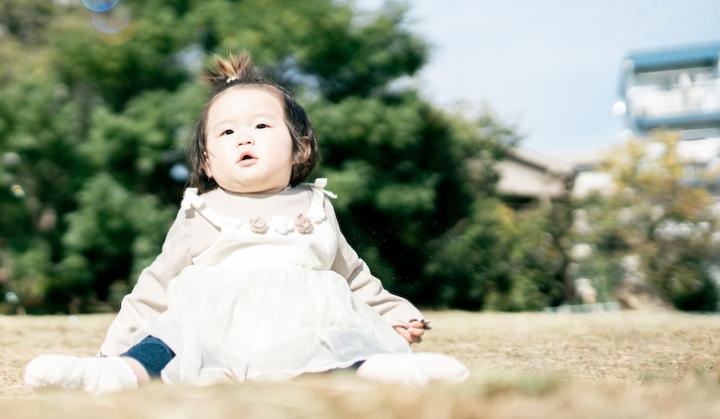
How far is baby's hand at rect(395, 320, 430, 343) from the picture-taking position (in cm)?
229

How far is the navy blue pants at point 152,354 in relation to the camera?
1998 mm

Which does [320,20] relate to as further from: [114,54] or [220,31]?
[114,54]

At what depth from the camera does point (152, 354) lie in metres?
2.03

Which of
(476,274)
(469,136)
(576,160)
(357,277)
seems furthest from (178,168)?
(576,160)

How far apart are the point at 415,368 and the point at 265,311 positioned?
20.1 inches

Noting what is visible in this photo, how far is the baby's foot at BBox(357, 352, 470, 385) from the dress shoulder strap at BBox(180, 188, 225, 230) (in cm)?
70

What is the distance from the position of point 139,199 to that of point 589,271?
729 cm

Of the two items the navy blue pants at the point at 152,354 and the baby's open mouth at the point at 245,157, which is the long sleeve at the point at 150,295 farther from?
the baby's open mouth at the point at 245,157

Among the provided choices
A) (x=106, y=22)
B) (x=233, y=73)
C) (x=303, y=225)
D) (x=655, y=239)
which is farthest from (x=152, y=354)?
(x=655, y=239)

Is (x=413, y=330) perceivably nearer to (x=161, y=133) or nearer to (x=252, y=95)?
(x=252, y=95)

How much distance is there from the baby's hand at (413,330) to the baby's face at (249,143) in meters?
0.59

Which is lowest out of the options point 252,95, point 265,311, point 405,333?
point 405,333

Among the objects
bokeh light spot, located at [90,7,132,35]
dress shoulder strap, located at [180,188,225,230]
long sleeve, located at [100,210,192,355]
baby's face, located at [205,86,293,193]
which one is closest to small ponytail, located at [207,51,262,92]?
baby's face, located at [205,86,293,193]

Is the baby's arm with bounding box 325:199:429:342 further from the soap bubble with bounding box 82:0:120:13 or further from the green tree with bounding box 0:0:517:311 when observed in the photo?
the green tree with bounding box 0:0:517:311
